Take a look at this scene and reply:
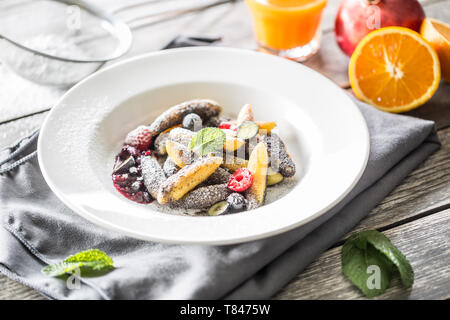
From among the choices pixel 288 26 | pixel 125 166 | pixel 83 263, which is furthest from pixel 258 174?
pixel 288 26

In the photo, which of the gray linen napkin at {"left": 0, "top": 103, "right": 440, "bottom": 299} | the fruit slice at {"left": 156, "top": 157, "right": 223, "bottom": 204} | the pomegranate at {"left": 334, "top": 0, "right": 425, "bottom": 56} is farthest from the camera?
the pomegranate at {"left": 334, "top": 0, "right": 425, "bottom": 56}

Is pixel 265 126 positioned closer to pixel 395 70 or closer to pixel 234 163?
pixel 234 163

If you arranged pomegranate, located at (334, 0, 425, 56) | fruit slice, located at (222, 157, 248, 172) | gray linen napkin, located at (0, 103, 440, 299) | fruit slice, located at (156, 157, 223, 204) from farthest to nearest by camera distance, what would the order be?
pomegranate, located at (334, 0, 425, 56) < fruit slice, located at (222, 157, 248, 172) < fruit slice, located at (156, 157, 223, 204) < gray linen napkin, located at (0, 103, 440, 299)

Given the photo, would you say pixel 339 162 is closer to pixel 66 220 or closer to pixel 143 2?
pixel 66 220

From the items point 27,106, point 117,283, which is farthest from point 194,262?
point 27,106

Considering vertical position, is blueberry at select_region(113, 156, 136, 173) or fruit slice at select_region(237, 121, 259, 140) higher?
→ fruit slice at select_region(237, 121, 259, 140)

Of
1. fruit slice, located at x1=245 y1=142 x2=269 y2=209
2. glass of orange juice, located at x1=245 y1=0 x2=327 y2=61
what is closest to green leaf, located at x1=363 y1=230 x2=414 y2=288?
fruit slice, located at x1=245 y1=142 x2=269 y2=209

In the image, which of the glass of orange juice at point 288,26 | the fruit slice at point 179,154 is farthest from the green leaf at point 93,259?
the glass of orange juice at point 288,26

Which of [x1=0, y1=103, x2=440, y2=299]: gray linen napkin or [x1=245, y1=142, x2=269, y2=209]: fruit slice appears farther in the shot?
[x1=245, y1=142, x2=269, y2=209]: fruit slice

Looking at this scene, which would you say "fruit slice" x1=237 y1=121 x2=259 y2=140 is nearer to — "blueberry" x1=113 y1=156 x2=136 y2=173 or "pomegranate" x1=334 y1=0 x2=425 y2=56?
"blueberry" x1=113 y1=156 x2=136 y2=173
